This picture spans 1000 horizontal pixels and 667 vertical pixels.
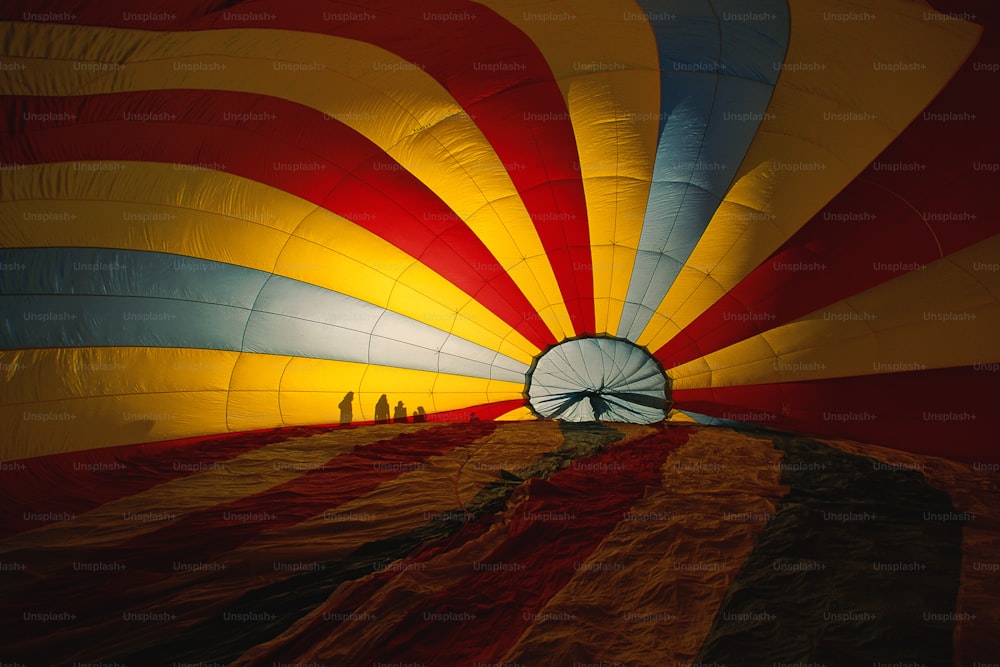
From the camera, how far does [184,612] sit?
1.50m

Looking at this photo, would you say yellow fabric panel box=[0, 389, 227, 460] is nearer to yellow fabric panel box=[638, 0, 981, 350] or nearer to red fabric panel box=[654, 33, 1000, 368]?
yellow fabric panel box=[638, 0, 981, 350]

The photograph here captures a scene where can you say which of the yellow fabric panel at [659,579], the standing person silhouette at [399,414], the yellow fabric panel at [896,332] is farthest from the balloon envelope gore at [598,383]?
the yellow fabric panel at [659,579]

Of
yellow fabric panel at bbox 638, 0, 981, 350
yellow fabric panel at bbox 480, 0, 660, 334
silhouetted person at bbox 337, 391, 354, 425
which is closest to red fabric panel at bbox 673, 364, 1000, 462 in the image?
yellow fabric panel at bbox 638, 0, 981, 350

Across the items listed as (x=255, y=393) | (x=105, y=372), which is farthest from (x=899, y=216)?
(x=105, y=372)

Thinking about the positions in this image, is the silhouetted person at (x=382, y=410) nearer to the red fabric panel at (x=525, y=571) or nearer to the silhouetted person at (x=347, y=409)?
the silhouetted person at (x=347, y=409)

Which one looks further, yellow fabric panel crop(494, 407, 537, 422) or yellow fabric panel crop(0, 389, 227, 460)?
yellow fabric panel crop(494, 407, 537, 422)

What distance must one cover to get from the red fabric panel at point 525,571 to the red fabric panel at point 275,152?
2117mm

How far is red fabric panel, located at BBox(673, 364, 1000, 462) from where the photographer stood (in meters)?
3.12

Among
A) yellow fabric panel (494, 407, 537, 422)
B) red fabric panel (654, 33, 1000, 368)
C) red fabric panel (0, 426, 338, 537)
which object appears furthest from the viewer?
yellow fabric panel (494, 407, 537, 422)

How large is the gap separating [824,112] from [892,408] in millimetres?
2026

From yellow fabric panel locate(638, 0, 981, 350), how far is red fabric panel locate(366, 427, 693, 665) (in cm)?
191

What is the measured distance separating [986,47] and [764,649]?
3408mm

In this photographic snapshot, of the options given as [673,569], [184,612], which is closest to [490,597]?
[673,569]

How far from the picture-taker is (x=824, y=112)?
3.15 metres
